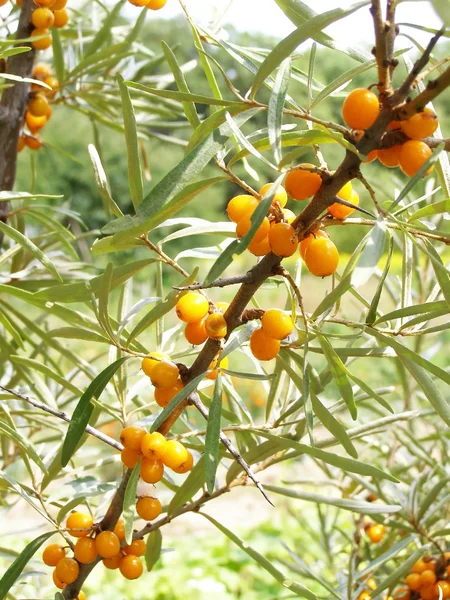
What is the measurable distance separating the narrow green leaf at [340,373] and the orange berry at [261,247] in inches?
2.8

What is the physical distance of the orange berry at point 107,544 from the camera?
0.52 meters

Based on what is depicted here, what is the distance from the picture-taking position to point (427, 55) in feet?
1.13

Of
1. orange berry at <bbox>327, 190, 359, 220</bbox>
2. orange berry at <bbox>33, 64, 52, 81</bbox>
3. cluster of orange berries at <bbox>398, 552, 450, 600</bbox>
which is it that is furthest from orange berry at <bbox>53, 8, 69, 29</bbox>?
cluster of orange berries at <bbox>398, 552, 450, 600</bbox>

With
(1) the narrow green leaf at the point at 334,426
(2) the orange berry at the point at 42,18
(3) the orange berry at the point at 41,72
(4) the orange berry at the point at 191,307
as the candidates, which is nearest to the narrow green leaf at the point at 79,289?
(4) the orange berry at the point at 191,307

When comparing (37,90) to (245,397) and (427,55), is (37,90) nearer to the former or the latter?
(427,55)

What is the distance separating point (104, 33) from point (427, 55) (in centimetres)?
53

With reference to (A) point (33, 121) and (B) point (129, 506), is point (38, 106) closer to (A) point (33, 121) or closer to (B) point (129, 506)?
(A) point (33, 121)

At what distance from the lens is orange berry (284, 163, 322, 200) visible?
0.40 m

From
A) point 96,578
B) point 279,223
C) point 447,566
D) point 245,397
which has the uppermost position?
point 245,397

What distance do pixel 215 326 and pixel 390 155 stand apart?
0.15 m

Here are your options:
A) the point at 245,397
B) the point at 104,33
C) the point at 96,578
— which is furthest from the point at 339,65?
the point at 104,33

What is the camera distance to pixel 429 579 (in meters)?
0.67

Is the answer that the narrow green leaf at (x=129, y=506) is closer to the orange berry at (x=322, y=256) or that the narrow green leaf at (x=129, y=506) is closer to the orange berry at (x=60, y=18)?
the orange berry at (x=322, y=256)

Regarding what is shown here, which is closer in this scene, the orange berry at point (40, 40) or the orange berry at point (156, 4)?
the orange berry at point (156, 4)
